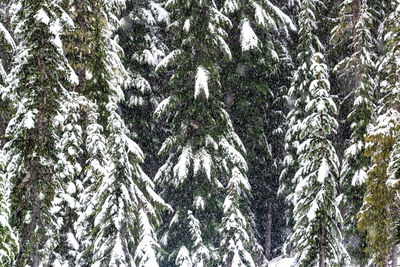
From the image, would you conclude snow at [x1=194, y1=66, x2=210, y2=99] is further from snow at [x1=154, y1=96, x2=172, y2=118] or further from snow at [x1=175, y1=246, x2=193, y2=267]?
snow at [x1=175, y1=246, x2=193, y2=267]

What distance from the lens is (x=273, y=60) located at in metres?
20.5

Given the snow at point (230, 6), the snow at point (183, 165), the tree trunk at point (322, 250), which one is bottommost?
the tree trunk at point (322, 250)

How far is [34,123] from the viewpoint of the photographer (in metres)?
10.3

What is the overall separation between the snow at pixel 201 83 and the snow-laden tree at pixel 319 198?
3925 millimetres

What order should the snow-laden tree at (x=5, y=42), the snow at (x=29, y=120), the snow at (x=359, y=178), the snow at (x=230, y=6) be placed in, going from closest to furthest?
the snow at (x=29, y=120), the snow-laden tree at (x=5, y=42), the snow at (x=359, y=178), the snow at (x=230, y=6)

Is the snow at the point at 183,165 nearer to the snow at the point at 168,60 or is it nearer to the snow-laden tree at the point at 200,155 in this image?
the snow-laden tree at the point at 200,155

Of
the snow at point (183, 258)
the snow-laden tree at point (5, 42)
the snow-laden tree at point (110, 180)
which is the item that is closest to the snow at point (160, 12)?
the snow-laden tree at point (110, 180)

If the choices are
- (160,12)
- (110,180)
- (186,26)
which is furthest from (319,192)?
→ (160,12)

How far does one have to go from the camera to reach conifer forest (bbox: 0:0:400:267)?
10.4m

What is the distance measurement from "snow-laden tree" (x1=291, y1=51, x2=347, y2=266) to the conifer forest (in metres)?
0.05

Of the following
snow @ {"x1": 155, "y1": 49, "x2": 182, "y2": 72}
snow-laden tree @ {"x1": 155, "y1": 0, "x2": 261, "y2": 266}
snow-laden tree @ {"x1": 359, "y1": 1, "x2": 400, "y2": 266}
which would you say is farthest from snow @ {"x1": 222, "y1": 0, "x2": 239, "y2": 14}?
snow-laden tree @ {"x1": 359, "y1": 1, "x2": 400, "y2": 266}

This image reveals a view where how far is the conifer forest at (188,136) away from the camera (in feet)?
34.2

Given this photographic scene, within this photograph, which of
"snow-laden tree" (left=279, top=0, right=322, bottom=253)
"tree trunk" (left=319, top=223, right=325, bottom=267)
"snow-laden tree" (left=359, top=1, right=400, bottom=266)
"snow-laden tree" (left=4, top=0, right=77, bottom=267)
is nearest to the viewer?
"snow-laden tree" (left=4, top=0, right=77, bottom=267)

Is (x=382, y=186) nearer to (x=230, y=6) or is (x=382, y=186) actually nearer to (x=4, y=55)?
(x=230, y=6)
